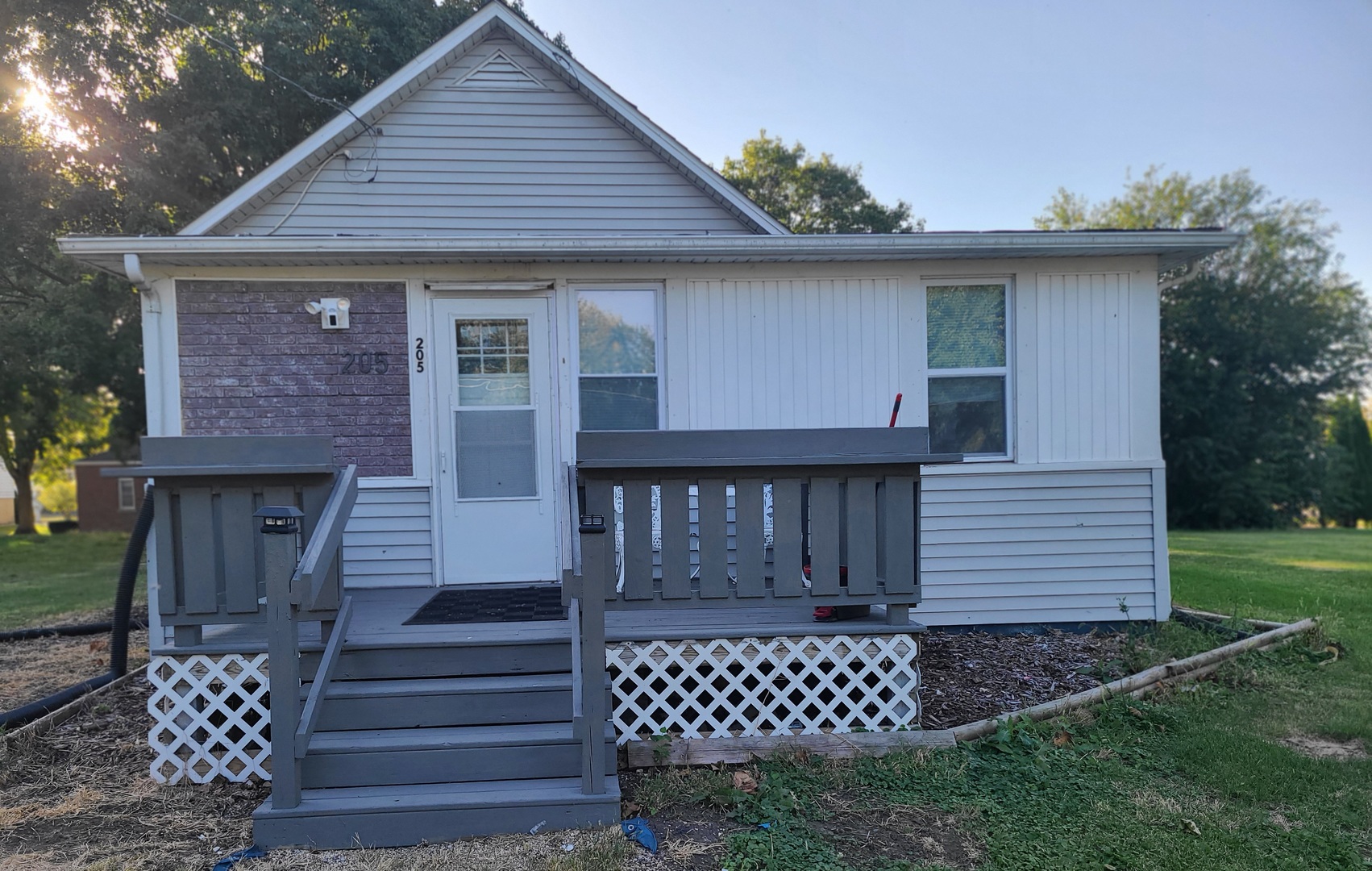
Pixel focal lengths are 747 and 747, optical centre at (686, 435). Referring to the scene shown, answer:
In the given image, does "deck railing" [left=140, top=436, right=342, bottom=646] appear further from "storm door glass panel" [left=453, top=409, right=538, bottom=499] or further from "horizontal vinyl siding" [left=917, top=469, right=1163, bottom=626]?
"horizontal vinyl siding" [left=917, top=469, right=1163, bottom=626]

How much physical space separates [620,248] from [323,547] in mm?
2643

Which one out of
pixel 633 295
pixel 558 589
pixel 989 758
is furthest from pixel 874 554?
pixel 633 295

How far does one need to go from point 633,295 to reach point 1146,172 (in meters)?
30.3

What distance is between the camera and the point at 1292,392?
23812 mm

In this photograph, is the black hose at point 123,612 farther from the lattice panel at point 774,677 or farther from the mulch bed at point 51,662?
the lattice panel at point 774,677

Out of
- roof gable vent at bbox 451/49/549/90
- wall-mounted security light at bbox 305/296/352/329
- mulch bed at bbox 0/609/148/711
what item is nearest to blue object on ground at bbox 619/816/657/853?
wall-mounted security light at bbox 305/296/352/329

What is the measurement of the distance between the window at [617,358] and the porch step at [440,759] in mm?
2612

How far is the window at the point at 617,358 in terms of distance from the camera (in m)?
5.41

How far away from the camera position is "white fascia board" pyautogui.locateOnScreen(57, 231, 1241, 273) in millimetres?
4688

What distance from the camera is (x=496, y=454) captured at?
535 centimetres

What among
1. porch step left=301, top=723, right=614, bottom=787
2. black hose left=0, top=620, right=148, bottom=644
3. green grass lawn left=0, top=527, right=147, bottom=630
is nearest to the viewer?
porch step left=301, top=723, right=614, bottom=787

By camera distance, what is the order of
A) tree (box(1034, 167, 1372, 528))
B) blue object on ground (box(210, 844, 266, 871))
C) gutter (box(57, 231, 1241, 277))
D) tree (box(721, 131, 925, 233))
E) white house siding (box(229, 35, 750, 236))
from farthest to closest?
1. tree (box(1034, 167, 1372, 528))
2. tree (box(721, 131, 925, 233))
3. white house siding (box(229, 35, 750, 236))
4. gutter (box(57, 231, 1241, 277))
5. blue object on ground (box(210, 844, 266, 871))

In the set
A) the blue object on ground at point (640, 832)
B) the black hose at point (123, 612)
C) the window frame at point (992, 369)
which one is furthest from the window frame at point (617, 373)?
the black hose at point (123, 612)

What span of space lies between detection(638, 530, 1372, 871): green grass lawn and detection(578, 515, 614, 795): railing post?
1.17 feet
